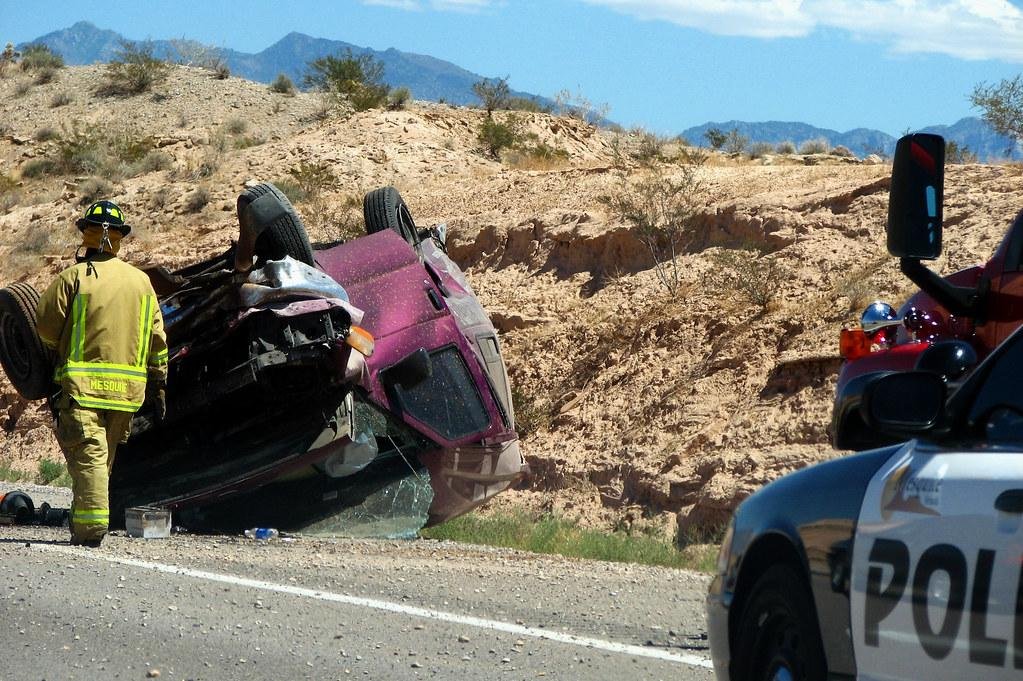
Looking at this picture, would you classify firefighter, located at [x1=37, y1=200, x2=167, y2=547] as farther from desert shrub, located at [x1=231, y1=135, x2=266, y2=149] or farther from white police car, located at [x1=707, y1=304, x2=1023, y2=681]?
desert shrub, located at [x1=231, y1=135, x2=266, y2=149]

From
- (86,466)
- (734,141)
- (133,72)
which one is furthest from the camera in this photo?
(133,72)

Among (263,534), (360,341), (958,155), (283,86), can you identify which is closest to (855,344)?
(360,341)

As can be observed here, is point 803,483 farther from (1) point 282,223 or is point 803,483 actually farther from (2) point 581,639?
(1) point 282,223

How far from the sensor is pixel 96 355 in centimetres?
881

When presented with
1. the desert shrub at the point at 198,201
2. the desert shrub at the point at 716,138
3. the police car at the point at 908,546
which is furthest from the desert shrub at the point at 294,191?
the police car at the point at 908,546

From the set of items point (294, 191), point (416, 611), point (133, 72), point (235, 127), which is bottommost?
point (416, 611)

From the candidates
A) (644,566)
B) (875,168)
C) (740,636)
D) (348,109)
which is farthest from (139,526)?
(348,109)

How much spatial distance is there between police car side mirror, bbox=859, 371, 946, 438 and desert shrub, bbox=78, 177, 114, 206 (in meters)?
28.0

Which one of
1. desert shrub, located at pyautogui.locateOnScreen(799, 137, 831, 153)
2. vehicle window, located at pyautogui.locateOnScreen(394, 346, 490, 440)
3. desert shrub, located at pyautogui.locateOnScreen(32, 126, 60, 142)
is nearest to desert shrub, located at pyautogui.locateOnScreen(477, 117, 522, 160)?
desert shrub, located at pyautogui.locateOnScreen(799, 137, 831, 153)

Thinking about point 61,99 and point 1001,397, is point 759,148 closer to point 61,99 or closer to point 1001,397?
point 61,99

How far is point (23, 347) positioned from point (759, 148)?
22.9 m

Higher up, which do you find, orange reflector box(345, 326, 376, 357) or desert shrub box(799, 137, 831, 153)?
desert shrub box(799, 137, 831, 153)

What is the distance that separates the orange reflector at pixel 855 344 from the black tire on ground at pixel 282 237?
3573 millimetres

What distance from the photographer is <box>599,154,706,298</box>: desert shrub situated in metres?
18.6
